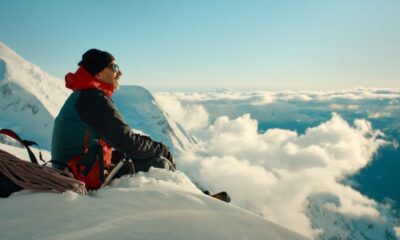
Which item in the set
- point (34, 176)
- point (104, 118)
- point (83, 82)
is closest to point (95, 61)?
point (83, 82)

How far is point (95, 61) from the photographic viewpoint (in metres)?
5.34

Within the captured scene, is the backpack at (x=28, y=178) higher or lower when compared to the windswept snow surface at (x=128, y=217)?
higher

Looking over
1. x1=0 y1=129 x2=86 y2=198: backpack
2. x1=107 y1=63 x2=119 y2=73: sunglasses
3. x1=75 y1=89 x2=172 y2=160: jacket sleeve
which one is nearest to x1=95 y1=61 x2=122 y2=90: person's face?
x1=107 y1=63 x2=119 y2=73: sunglasses

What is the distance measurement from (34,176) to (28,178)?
0.19 feet

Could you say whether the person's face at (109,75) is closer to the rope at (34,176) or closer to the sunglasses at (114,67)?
the sunglasses at (114,67)

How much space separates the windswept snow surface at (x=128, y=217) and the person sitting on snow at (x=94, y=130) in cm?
84

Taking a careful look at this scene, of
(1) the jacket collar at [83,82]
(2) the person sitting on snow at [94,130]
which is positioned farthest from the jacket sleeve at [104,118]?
(1) the jacket collar at [83,82]

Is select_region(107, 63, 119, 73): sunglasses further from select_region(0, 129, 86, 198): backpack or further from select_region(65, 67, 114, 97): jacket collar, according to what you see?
select_region(0, 129, 86, 198): backpack

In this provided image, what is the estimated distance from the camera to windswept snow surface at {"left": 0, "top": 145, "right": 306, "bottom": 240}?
2.96 m

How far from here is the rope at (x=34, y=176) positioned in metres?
3.58

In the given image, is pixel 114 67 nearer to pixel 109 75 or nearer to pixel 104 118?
pixel 109 75

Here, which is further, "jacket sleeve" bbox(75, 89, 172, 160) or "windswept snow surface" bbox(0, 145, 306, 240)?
"jacket sleeve" bbox(75, 89, 172, 160)

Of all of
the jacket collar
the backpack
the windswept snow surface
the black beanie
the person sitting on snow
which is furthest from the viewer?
the black beanie

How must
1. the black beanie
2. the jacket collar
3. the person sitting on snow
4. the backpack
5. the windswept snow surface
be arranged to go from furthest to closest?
1. the black beanie
2. the jacket collar
3. the person sitting on snow
4. the backpack
5. the windswept snow surface
